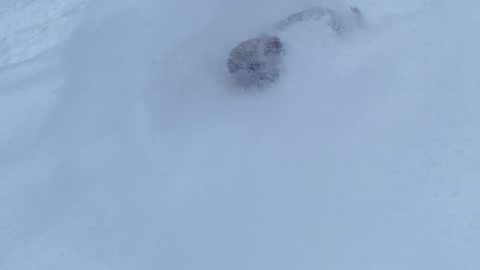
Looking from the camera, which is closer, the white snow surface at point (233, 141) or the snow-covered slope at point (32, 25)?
the white snow surface at point (233, 141)

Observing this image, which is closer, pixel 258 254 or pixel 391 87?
pixel 258 254

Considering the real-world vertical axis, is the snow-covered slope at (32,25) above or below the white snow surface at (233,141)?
above

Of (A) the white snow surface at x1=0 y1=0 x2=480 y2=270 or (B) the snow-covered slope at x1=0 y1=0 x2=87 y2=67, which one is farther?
(B) the snow-covered slope at x1=0 y1=0 x2=87 y2=67

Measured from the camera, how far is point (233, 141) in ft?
41.7

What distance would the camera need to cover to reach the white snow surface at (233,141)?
37.7 ft

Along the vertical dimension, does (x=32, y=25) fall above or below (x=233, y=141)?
above

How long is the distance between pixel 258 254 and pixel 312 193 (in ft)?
6.07

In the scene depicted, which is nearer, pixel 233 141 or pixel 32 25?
pixel 233 141

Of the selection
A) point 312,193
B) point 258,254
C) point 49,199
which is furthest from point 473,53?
point 49,199

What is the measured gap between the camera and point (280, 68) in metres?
13.4

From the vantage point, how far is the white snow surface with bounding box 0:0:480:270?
11477 millimetres

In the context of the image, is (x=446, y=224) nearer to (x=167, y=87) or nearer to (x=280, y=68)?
(x=280, y=68)

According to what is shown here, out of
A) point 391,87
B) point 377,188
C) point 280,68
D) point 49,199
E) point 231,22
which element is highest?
point 231,22

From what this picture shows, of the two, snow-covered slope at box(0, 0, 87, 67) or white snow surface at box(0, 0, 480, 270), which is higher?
snow-covered slope at box(0, 0, 87, 67)
